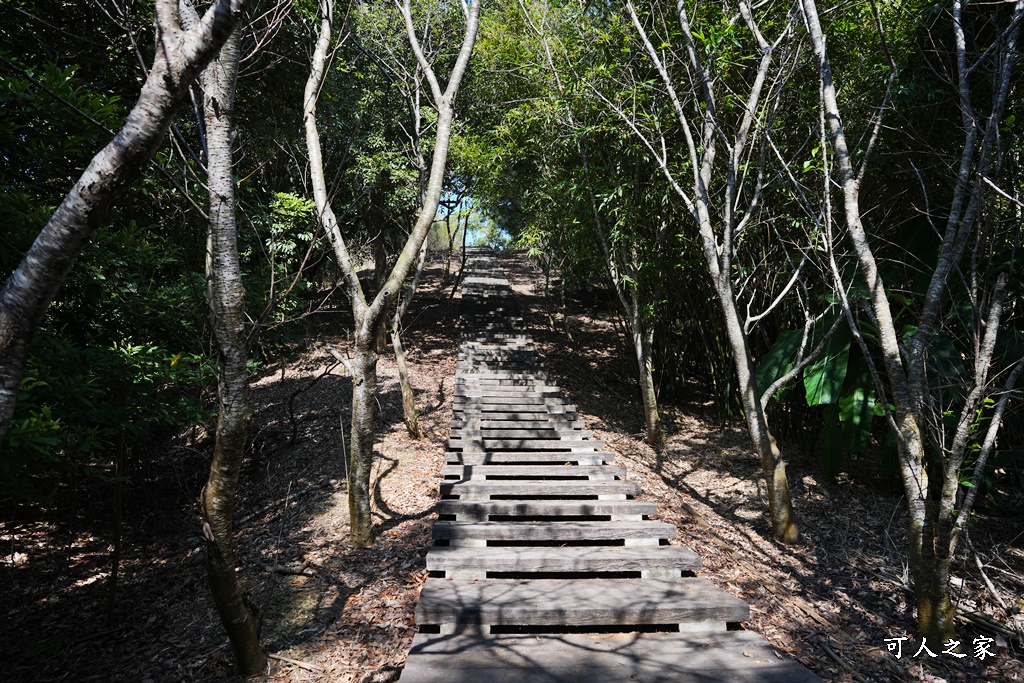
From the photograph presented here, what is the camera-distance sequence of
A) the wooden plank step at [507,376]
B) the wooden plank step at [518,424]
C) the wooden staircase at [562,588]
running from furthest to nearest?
the wooden plank step at [507,376]
the wooden plank step at [518,424]
the wooden staircase at [562,588]

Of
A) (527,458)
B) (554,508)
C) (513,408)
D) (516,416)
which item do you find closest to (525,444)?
(527,458)

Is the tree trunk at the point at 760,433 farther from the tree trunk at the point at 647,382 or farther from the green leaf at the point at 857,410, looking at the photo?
the tree trunk at the point at 647,382

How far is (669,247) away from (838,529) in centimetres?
375

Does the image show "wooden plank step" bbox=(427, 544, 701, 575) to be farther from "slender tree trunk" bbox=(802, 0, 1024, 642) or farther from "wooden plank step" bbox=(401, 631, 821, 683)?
"slender tree trunk" bbox=(802, 0, 1024, 642)

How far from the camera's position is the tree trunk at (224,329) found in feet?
8.10

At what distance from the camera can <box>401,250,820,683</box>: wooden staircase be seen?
2463 millimetres

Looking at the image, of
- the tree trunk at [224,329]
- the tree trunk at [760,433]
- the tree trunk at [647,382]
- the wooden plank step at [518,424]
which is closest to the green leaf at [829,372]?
the tree trunk at [760,433]

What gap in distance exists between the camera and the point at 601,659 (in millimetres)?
2516

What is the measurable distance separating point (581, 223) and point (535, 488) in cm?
423

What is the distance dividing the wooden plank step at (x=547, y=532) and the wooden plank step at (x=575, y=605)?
0.50 metres

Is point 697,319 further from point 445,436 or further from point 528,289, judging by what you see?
point 528,289

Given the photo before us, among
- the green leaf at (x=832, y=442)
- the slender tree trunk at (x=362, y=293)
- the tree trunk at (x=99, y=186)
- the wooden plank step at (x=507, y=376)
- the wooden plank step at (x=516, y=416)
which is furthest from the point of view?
the wooden plank step at (x=507, y=376)

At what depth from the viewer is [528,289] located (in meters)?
19.2

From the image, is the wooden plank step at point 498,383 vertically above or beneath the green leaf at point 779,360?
beneath
